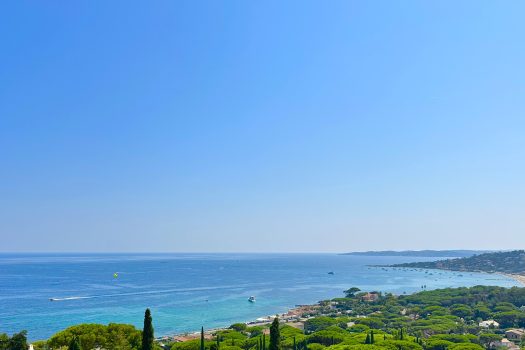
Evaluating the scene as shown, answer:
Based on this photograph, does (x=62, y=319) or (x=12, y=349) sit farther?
(x=62, y=319)

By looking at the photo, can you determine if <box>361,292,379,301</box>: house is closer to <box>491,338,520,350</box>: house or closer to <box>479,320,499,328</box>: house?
<box>479,320,499,328</box>: house

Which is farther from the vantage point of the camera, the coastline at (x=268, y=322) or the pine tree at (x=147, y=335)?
the coastline at (x=268, y=322)

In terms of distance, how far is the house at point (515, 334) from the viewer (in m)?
58.6

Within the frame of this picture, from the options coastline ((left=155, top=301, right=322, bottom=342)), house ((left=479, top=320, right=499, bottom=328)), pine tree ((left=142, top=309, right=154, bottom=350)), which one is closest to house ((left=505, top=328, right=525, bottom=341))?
house ((left=479, top=320, right=499, bottom=328))

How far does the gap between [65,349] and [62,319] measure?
46883 mm

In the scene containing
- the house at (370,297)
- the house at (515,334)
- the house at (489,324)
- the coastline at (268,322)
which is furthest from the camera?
the house at (370,297)

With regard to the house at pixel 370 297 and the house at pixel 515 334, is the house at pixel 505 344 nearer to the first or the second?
the house at pixel 515 334

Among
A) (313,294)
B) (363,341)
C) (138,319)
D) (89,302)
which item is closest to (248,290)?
(313,294)

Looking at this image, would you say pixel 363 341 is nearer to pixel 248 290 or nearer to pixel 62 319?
pixel 62 319

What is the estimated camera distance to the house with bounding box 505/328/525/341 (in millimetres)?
58581

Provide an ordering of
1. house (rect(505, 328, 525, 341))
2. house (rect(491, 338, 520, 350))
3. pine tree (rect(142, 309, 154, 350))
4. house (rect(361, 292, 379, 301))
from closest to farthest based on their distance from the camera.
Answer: pine tree (rect(142, 309, 154, 350)) < house (rect(491, 338, 520, 350)) < house (rect(505, 328, 525, 341)) < house (rect(361, 292, 379, 301))

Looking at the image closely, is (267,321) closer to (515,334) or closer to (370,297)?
(370,297)

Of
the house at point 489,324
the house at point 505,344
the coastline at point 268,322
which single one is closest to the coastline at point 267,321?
the coastline at point 268,322

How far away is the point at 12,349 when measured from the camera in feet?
123
